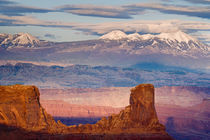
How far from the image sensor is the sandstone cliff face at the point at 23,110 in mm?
61219

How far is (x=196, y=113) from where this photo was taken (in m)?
192

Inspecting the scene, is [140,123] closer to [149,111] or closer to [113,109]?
[149,111]

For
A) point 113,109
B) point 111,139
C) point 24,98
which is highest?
point 24,98

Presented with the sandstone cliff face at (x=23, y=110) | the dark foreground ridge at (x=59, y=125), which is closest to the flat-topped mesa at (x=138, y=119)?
the dark foreground ridge at (x=59, y=125)

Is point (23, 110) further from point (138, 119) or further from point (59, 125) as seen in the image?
point (138, 119)

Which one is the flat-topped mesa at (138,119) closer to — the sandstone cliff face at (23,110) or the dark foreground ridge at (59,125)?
the dark foreground ridge at (59,125)

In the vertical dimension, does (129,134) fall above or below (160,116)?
above

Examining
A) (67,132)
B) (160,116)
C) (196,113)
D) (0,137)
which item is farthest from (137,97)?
(196,113)

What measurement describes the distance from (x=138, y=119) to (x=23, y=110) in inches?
447

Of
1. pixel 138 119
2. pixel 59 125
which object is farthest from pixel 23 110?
pixel 138 119

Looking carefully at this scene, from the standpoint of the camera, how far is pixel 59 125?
6456 cm

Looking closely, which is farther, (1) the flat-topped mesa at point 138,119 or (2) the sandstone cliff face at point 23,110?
(1) the flat-topped mesa at point 138,119

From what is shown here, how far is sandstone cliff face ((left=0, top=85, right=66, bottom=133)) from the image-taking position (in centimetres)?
6122

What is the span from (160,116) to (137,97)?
116485 millimetres
